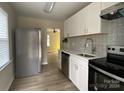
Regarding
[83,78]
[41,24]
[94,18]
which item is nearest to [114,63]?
Answer: [83,78]

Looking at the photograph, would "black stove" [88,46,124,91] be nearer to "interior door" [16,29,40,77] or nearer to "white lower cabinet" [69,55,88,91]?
"white lower cabinet" [69,55,88,91]

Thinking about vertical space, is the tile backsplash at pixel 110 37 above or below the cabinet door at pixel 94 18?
below

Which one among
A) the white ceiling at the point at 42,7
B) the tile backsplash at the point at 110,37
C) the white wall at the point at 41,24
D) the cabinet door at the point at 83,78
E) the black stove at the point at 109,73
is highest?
the white ceiling at the point at 42,7

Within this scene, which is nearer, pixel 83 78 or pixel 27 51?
pixel 83 78

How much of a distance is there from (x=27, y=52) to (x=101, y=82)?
273cm

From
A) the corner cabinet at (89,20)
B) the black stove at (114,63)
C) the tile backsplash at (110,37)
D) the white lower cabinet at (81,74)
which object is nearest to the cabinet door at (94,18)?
the corner cabinet at (89,20)

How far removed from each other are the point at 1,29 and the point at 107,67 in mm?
2288

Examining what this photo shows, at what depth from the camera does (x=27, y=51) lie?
364cm

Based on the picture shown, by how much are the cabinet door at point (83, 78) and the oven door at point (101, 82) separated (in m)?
0.17

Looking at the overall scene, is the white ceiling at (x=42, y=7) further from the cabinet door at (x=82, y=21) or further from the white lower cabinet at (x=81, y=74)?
the white lower cabinet at (x=81, y=74)

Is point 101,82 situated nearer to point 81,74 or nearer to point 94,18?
point 81,74

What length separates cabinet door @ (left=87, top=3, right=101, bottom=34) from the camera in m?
2.21

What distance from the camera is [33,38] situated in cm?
370

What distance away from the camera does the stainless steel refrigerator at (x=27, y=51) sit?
356cm
